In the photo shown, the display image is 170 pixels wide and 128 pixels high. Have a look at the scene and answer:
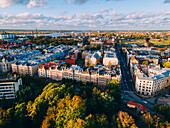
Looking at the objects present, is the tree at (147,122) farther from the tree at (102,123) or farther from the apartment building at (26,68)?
the apartment building at (26,68)

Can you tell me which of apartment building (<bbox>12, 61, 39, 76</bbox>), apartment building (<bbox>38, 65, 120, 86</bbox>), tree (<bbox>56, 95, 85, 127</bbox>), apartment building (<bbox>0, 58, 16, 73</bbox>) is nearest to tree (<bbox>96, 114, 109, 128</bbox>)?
tree (<bbox>56, 95, 85, 127</bbox>)

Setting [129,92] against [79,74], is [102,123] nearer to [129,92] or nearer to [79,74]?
[129,92]

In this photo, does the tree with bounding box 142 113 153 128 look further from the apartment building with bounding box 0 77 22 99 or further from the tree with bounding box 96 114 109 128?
the apartment building with bounding box 0 77 22 99

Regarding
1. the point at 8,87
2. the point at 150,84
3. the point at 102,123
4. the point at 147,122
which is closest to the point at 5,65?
the point at 8,87

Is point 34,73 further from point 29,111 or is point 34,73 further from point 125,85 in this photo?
point 125,85

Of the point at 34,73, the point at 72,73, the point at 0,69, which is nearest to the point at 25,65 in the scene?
the point at 34,73

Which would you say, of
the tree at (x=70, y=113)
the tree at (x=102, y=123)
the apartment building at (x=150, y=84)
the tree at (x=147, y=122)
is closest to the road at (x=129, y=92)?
the apartment building at (x=150, y=84)

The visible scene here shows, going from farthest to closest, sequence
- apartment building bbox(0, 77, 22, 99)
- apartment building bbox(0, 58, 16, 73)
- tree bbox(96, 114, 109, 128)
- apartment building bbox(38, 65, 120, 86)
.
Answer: apartment building bbox(0, 58, 16, 73)
apartment building bbox(38, 65, 120, 86)
apartment building bbox(0, 77, 22, 99)
tree bbox(96, 114, 109, 128)

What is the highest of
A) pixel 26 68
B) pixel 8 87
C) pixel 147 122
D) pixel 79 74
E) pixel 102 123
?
pixel 26 68
